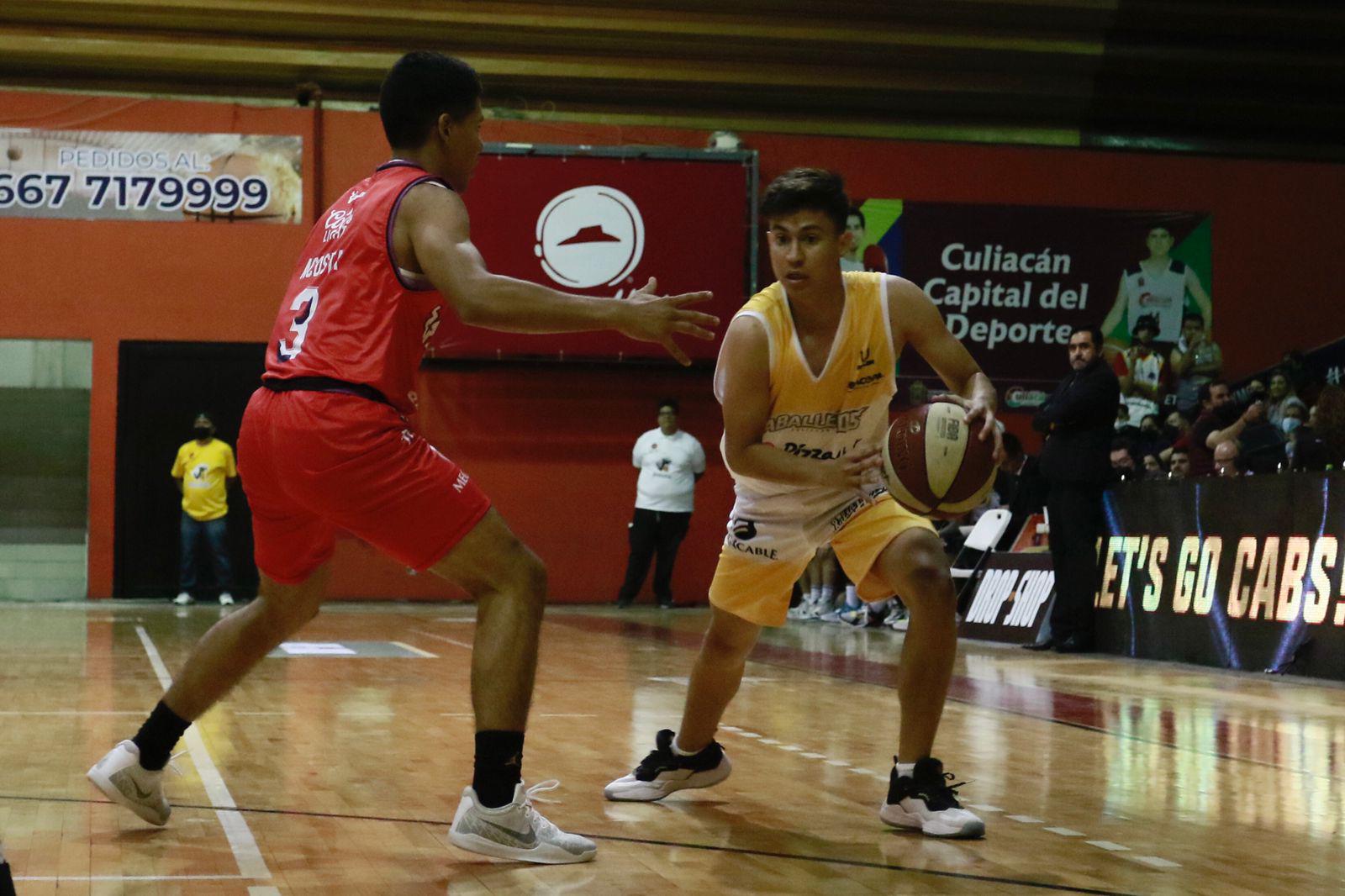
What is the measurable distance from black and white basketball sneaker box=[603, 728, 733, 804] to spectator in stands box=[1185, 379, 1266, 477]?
22.0ft

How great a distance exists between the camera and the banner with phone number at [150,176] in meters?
14.7

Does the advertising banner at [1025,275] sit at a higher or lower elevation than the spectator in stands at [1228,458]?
higher

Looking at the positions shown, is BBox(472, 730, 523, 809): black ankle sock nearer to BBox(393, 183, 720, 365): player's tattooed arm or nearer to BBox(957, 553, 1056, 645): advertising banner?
BBox(393, 183, 720, 365): player's tattooed arm

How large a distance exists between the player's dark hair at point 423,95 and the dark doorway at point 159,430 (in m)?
11.8

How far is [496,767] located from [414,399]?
826mm

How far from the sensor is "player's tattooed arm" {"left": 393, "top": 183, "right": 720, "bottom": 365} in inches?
126

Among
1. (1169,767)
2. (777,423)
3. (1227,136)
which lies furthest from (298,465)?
(1227,136)

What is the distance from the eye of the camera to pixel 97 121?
1483cm

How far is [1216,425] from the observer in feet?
35.5

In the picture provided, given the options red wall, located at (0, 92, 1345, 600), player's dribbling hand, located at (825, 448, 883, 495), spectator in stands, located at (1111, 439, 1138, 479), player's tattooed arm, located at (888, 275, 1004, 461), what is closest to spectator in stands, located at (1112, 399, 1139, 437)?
spectator in stands, located at (1111, 439, 1138, 479)

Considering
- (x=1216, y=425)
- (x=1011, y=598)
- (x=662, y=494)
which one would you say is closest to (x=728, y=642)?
(x=1011, y=598)

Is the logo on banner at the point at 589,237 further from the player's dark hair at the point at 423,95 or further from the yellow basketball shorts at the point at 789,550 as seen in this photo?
the player's dark hair at the point at 423,95

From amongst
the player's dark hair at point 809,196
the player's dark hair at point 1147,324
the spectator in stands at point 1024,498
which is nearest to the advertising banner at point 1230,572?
the spectator in stands at point 1024,498

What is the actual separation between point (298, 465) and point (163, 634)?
295 inches
